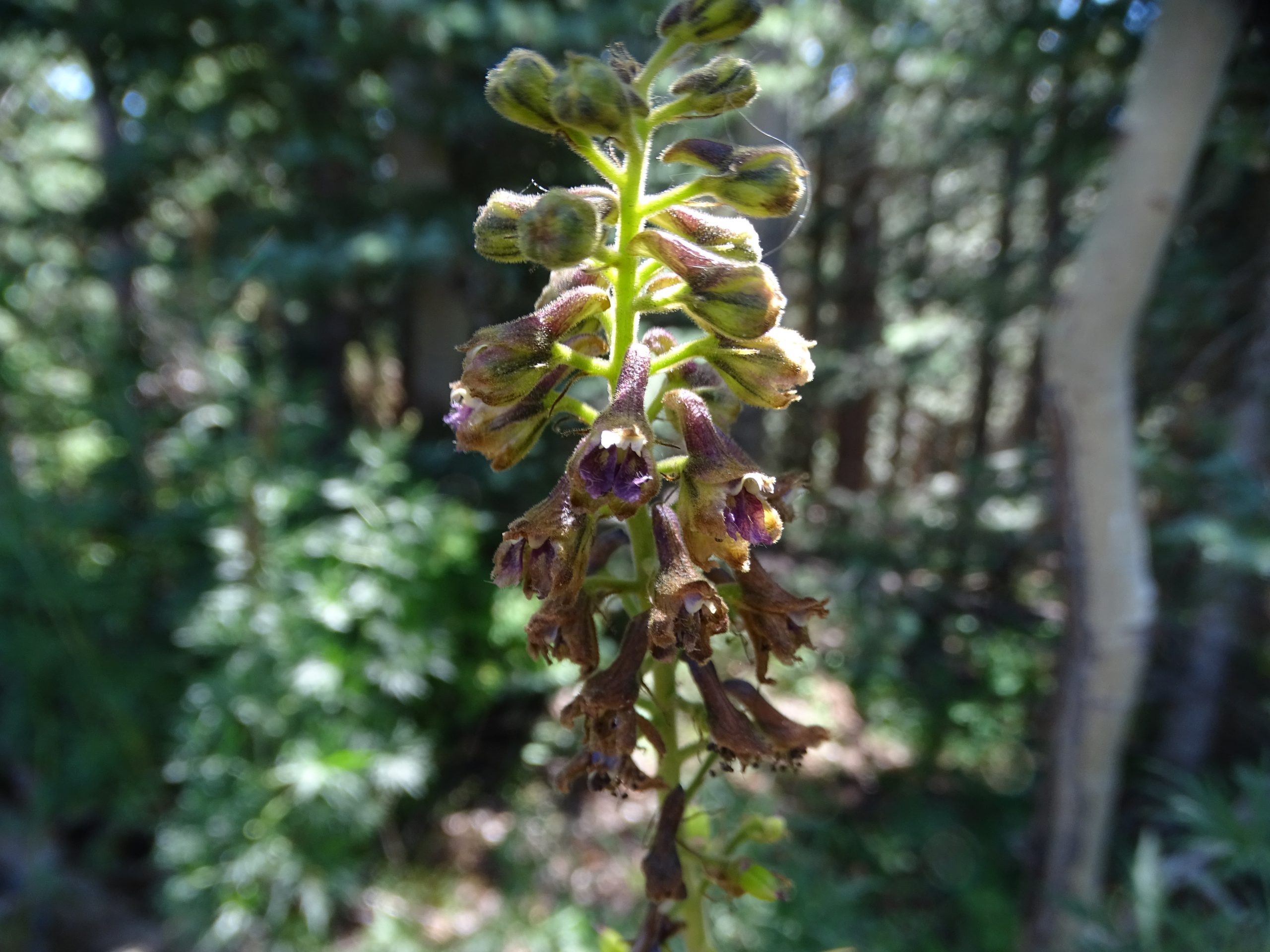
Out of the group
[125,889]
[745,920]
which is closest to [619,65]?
[745,920]

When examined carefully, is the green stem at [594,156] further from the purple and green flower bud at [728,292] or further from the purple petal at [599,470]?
the purple petal at [599,470]

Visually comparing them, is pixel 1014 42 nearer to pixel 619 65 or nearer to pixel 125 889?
pixel 619 65

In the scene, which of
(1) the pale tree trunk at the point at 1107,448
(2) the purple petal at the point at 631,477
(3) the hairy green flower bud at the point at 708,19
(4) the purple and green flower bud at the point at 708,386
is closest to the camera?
(2) the purple petal at the point at 631,477

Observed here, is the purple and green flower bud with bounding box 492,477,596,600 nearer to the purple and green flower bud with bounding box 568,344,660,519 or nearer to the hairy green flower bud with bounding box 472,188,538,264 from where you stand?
the purple and green flower bud with bounding box 568,344,660,519

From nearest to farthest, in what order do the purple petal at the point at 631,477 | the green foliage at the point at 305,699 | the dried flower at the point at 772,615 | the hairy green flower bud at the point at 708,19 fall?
the purple petal at the point at 631,477
the hairy green flower bud at the point at 708,19
the dried flower at the point at 772,615
the green foliage at the point at 305,699

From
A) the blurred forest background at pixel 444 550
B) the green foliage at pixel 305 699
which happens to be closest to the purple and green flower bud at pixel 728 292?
the blurred forest background at pixel 444 550
